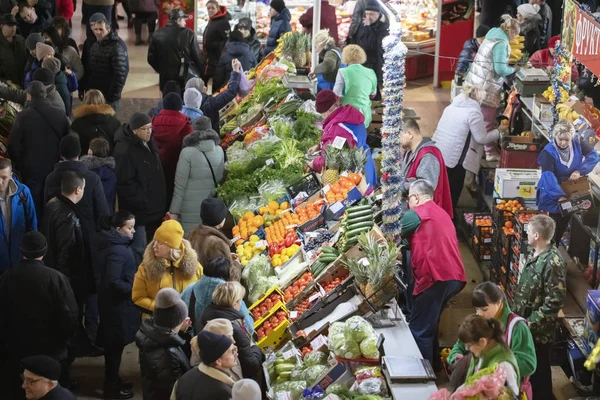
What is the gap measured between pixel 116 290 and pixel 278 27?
742cm

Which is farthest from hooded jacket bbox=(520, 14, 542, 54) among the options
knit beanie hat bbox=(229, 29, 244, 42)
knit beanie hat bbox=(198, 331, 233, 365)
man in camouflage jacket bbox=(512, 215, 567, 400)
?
knit beanie hat bbox=(198, 331, 233, 365)

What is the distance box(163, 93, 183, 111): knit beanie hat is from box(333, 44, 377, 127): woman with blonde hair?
1613 mm

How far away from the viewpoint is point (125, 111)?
45.5 feet

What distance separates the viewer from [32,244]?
6.53m

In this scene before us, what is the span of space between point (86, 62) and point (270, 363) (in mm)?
6891

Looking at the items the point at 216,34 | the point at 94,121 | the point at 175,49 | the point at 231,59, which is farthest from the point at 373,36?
the point at 94,121

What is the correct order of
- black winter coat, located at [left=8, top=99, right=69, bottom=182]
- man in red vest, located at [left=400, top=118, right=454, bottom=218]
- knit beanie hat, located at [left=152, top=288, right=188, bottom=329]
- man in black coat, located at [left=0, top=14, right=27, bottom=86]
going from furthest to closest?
1. man in black coat, located at [left=0, top=14, right=27, bottom=86]
2. black winter coat, located at [left=8, top=99, right=69, bottom=182]
3. man in red vest, located at [left=400, top=118, right=454, bottom=218]
4. knit beanie hat, located at [left=152, top=288, right=188, bottom=329]

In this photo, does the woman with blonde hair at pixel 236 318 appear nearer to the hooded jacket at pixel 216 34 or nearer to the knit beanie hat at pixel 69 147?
the knit beanie hat at pixel 69 147

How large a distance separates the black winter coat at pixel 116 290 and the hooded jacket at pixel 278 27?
716 cm

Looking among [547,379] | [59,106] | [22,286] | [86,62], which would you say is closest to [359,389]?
[547,379]

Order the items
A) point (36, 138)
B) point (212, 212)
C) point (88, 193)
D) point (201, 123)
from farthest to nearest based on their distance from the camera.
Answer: point (36, 138)
point (201, 123)
point (88, 193)
point (212, 212)

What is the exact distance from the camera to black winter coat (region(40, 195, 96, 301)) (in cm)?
752

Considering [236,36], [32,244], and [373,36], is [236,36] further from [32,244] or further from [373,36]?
[32,244]

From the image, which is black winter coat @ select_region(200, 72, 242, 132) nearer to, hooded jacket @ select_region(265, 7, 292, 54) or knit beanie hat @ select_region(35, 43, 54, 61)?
knit beanie hat @ select_region(35, 43, 54, 61)
